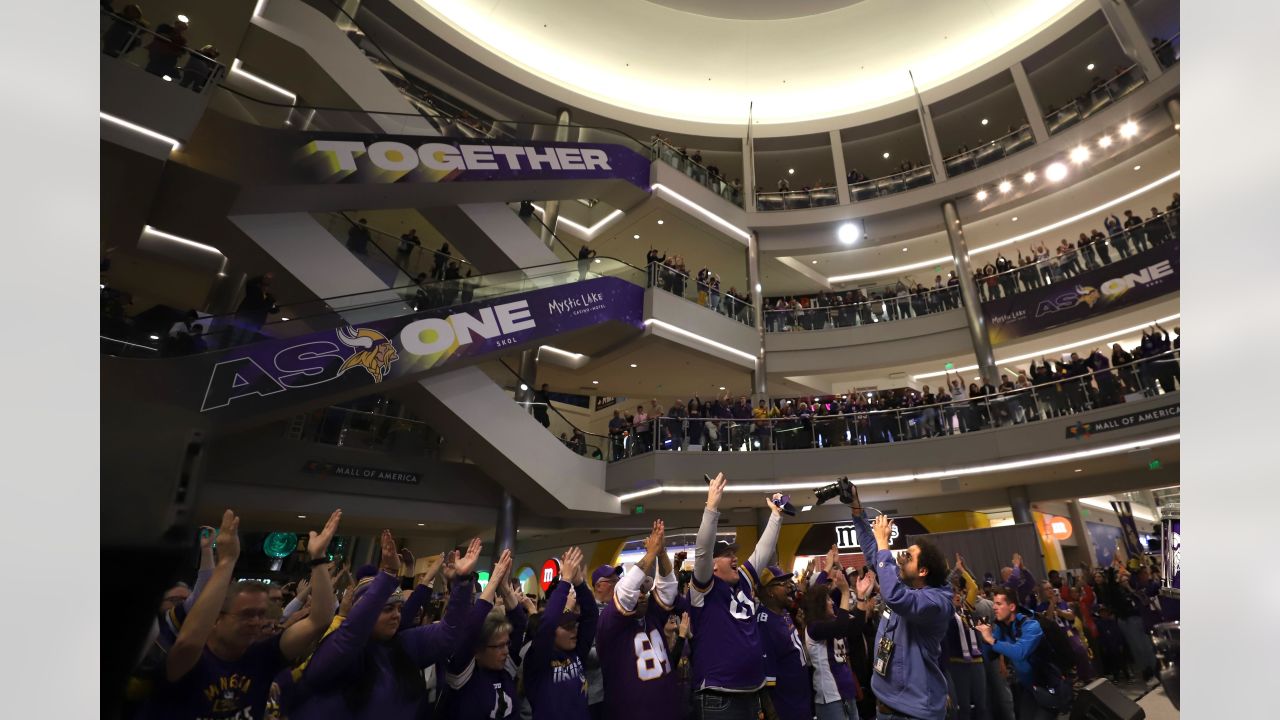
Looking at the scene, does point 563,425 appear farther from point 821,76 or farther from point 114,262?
point 821,76

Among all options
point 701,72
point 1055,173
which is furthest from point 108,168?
point 1055,173

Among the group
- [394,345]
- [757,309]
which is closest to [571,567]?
[394,345]

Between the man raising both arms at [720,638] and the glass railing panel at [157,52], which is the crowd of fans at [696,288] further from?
the man raising both arms at [720,638]

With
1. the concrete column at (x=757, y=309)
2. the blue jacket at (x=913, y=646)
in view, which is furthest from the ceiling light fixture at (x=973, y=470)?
the blue jacket at (x=913, y=646)

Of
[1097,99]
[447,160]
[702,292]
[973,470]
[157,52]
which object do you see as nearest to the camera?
[157,52]

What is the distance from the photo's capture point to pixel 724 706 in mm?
3863

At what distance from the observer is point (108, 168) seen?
8812 millimetres

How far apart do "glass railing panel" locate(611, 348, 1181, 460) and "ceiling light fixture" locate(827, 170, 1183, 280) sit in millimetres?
6694

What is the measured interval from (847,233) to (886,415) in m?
7.68

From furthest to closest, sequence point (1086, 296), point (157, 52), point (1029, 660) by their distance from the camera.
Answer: point (1086, 296), point (157, 52), point (1029, 660)

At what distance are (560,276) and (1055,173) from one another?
1300 cm

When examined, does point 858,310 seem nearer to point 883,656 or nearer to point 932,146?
point 932,146

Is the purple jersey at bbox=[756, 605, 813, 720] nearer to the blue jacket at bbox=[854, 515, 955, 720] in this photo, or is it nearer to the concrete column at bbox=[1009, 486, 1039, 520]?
the blue jacket at bbox=[854, 515, 955, 720]

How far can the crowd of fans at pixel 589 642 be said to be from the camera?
2.82m
